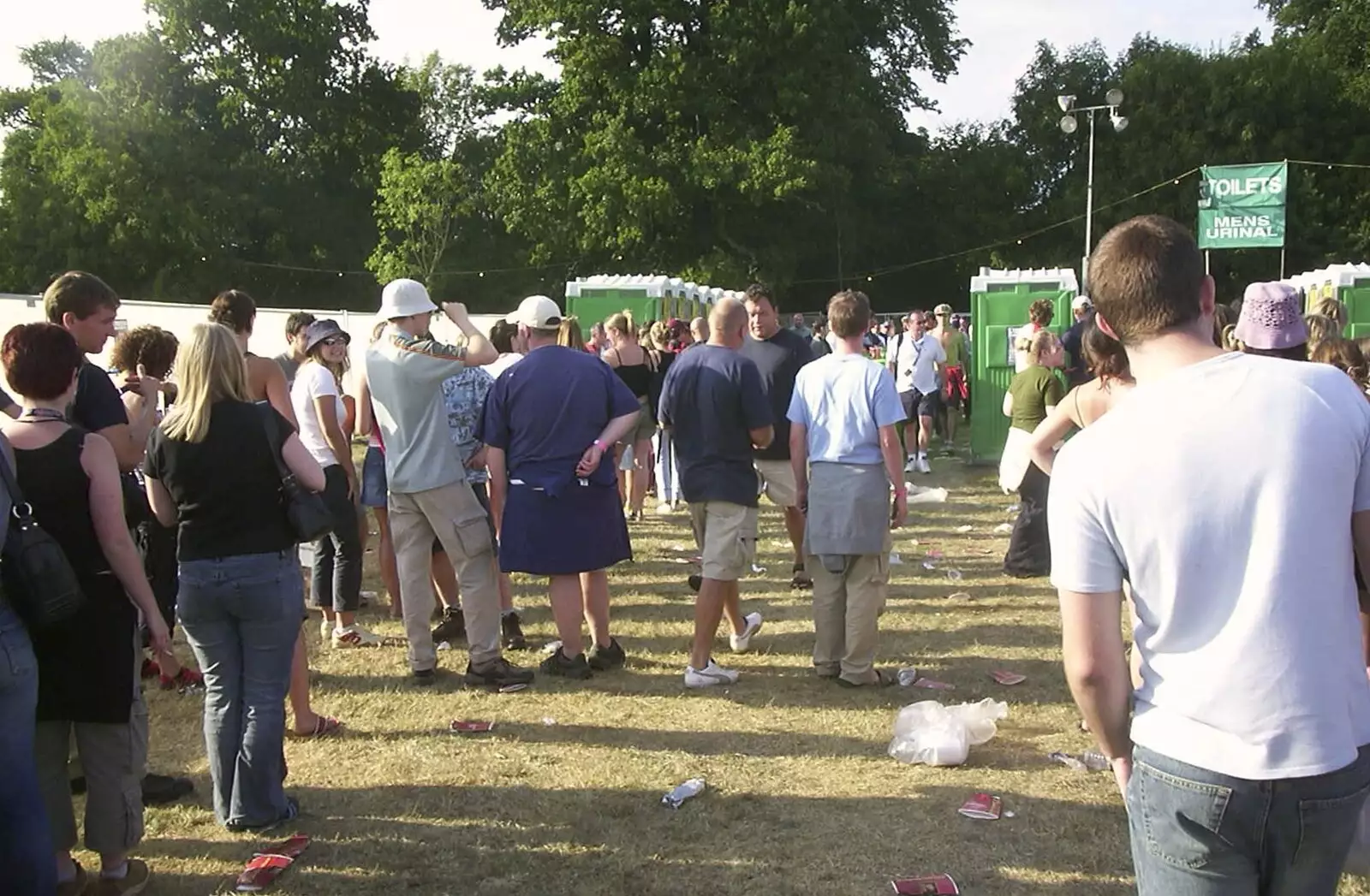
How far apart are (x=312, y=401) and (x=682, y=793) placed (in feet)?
10.4

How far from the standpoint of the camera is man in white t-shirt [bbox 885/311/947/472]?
43.6ft

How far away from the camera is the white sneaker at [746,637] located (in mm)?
6410

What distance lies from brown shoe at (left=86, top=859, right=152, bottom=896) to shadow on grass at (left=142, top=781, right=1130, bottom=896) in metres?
0.10

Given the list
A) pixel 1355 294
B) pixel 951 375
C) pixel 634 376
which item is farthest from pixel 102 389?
pixel 1355 294

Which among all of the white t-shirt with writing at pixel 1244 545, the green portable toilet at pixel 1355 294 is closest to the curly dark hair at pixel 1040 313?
the green portable toilet at pixel 1355 294

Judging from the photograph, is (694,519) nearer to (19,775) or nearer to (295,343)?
(295,343)

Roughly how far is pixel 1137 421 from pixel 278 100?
42.3 meters

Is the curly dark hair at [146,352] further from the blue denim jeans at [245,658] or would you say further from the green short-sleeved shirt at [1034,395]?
the green short-sleeved shirt at [1034,395]

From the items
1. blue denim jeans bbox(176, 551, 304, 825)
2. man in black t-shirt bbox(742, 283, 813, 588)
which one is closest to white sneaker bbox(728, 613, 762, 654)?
man in black t-shirt bbox(742, 283, 813, 588)

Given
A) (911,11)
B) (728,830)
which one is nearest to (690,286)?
(728,830)

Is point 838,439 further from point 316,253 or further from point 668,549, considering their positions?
point 316,253

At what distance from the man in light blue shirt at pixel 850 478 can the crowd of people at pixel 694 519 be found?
2 cm

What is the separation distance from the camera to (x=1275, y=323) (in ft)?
12.3

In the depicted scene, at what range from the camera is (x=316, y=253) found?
133ft
